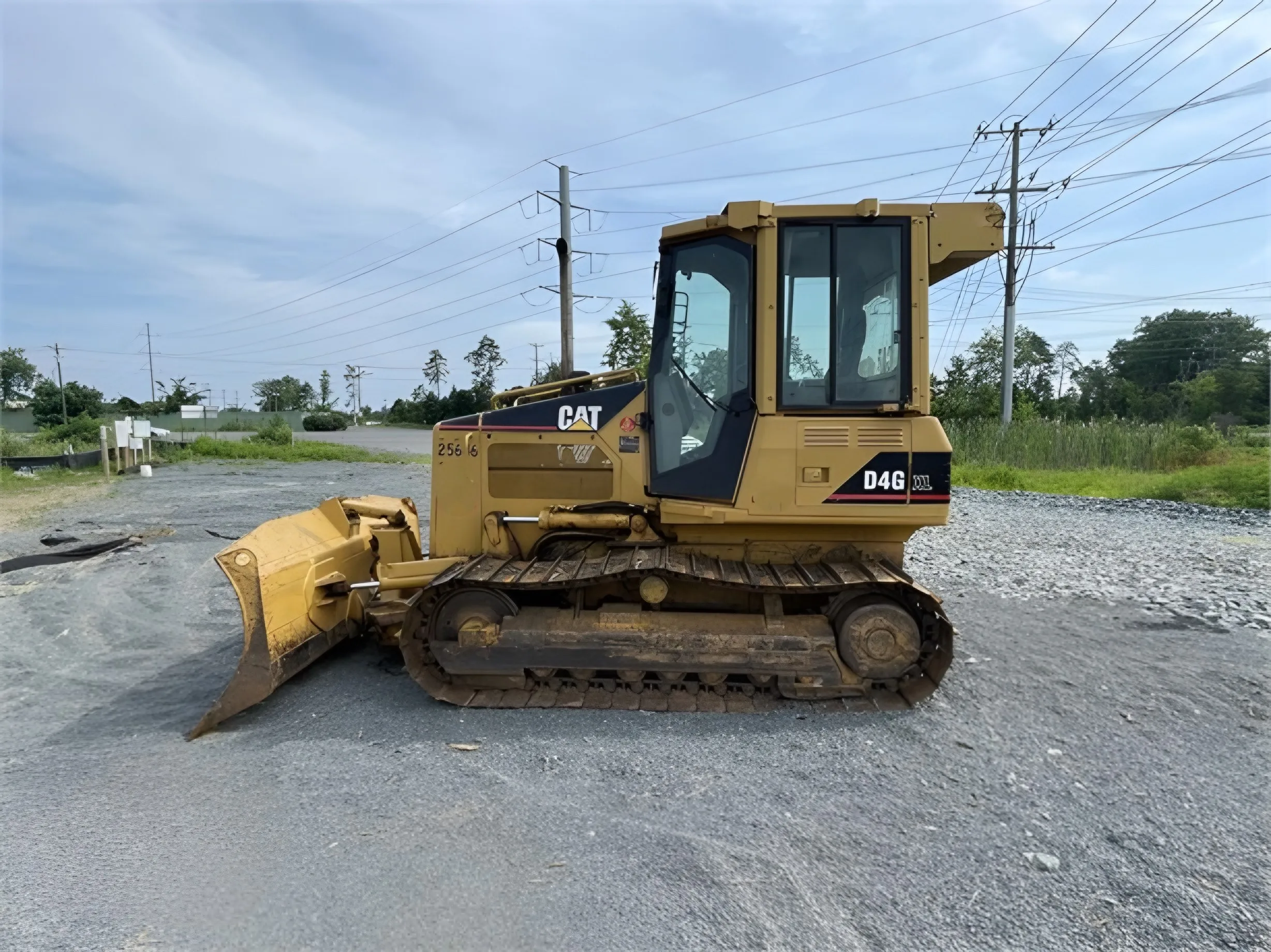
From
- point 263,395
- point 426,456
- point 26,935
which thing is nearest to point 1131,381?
point 426,456

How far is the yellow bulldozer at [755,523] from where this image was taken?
13.0 ft

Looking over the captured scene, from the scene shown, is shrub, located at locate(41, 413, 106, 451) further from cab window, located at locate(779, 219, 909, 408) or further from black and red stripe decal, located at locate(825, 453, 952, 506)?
black and red stripe decal, located at locate(825, 453, 952, 506)

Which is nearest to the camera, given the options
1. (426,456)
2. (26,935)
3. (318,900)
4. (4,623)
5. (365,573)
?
(26,935)

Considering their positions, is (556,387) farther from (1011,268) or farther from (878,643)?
(1011,268)

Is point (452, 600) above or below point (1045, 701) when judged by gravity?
above

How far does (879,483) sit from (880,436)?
270 millimetres

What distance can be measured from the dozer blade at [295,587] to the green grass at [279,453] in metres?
22.8

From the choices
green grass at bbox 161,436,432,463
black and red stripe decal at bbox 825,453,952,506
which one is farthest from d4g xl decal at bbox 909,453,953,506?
green grass at bbox 161,436,432,463

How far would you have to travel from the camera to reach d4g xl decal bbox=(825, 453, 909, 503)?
4023 mm

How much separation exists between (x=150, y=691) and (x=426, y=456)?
2671cm

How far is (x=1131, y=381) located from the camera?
198 feet

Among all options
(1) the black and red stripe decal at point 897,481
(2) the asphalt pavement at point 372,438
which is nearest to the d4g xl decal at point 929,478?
(1) the black and red stripe decal at point 897,481

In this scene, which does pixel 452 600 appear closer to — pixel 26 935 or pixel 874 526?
pixel 26 935

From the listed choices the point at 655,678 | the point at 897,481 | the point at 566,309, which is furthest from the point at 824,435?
the point at 566,309
